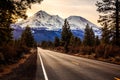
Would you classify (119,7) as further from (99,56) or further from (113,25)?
(99,56)

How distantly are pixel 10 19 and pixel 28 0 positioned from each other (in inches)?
222

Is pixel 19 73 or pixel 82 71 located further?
pixel 19 73

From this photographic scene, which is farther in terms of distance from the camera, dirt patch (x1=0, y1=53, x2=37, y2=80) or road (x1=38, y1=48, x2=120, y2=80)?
dirt patch (x1=0, y1=53, x2=37, y2=80)

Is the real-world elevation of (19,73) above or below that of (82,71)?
below

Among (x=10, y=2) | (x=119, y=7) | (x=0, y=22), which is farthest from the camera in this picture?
(x=119, y=7)

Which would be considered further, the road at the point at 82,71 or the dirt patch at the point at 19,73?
the dirt patch at the point at 19,73

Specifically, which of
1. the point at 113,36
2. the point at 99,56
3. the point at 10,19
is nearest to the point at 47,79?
the point at 10,19

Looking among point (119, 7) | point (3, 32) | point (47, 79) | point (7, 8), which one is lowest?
point (47, 79)

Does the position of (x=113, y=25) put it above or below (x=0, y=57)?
above

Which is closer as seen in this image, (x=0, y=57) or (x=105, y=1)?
(x=0, y=57)

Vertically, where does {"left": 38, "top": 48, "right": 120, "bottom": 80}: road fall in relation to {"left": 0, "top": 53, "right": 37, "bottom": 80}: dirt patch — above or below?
above

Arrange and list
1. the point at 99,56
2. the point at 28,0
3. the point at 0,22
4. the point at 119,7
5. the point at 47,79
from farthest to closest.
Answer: the point at 119,7, the point at 99,56, the point at 0,22, the point at 28,0, the point at 47,79

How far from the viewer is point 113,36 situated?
130 ft

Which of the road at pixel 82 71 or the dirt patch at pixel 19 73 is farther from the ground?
the road at pixel 82 71
